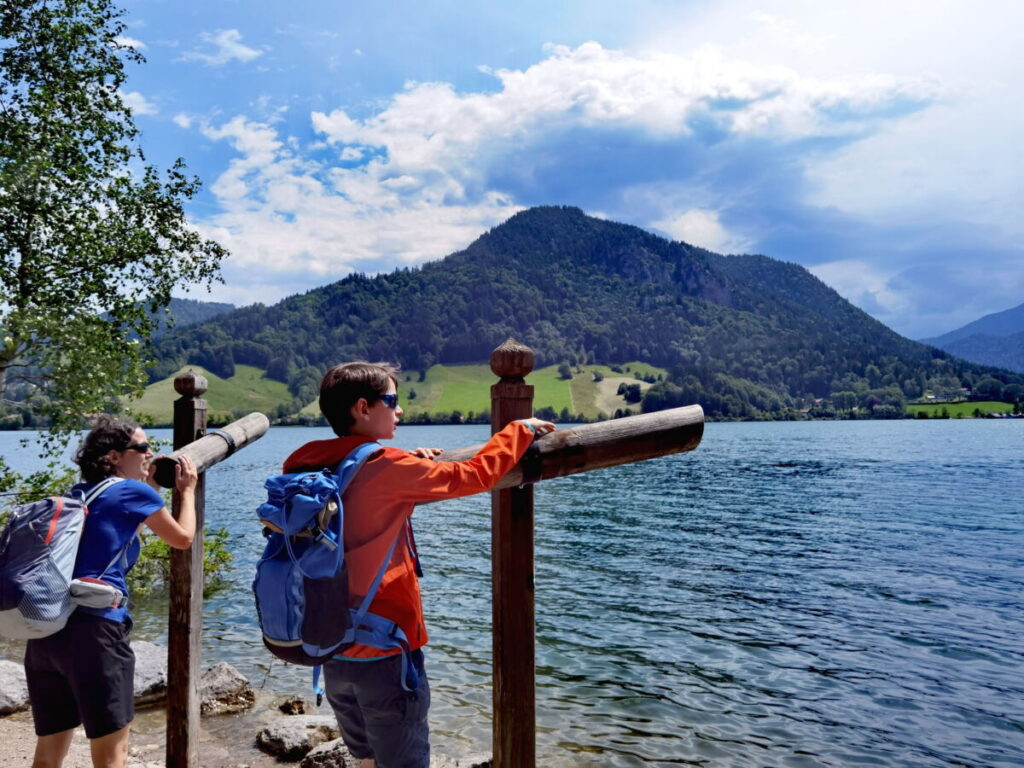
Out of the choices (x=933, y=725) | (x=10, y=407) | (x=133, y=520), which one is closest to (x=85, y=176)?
(x=10, y=407)

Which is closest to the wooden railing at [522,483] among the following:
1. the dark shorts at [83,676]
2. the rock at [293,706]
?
the dark shorts at [83,676]

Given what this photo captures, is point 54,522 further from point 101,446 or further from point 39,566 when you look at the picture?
point 101,446

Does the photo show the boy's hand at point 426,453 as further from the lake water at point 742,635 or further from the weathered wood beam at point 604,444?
the lake water at point 742,635

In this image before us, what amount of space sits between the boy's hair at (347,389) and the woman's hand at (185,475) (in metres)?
1.64

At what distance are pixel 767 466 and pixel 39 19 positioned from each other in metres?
70.0

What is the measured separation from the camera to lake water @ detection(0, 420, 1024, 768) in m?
11.2

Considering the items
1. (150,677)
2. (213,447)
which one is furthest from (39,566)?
(150,677)

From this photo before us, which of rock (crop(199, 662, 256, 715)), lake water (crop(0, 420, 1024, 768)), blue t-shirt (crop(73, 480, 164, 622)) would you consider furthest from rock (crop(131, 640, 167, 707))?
blue t-shirt (crop(73, 480, 164, 622))

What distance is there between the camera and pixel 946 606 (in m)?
20.2

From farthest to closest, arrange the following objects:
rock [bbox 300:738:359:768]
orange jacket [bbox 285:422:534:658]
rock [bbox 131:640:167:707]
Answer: rock [bbox 131:640:167:707], rock [bbox 300:738:359:768], orange jacket [bbox 285:422:534:658]

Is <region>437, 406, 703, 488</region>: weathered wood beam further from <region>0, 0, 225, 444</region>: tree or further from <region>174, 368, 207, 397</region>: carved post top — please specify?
<region>0, 0, 225, 444</region>: tree

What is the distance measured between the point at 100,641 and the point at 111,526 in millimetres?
598

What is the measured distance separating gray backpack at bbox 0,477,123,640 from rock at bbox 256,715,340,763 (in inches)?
231

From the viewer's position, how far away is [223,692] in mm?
11117
